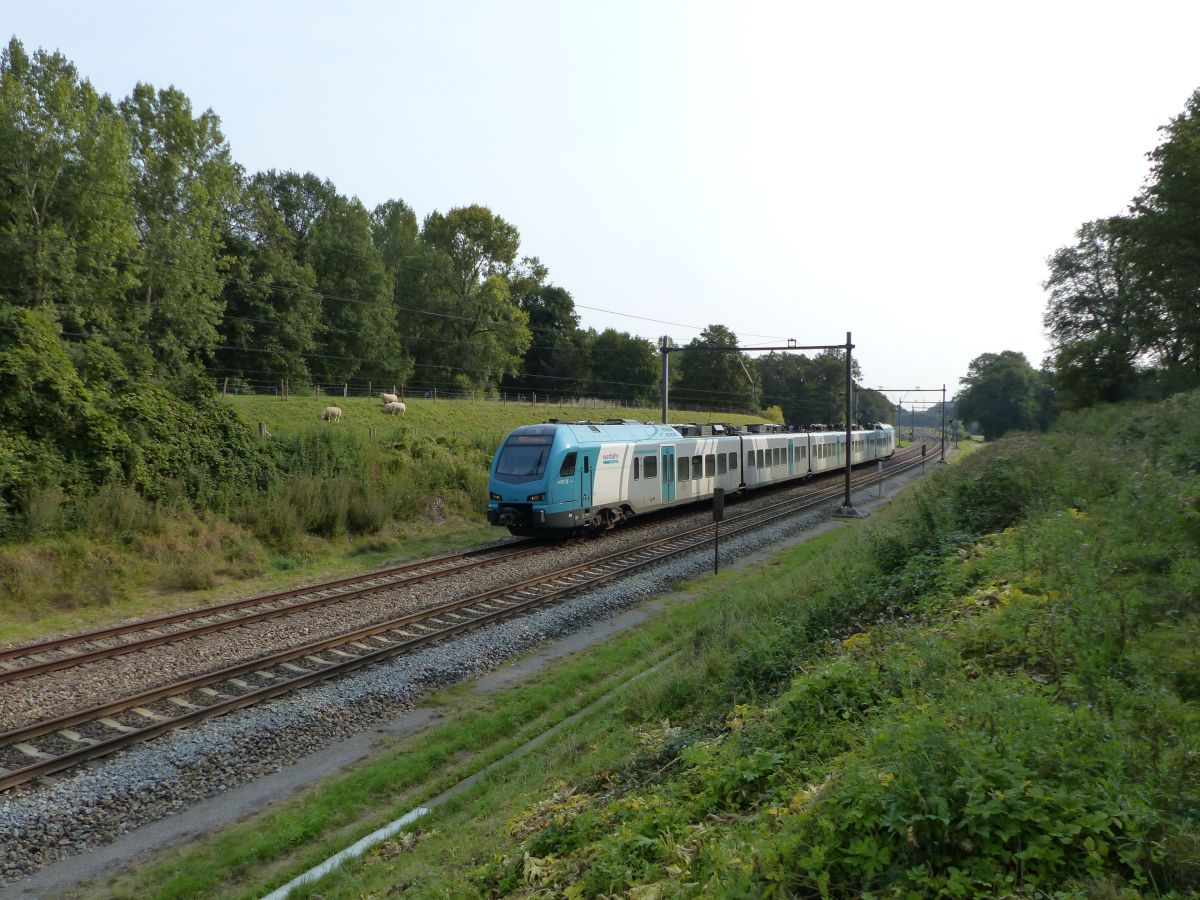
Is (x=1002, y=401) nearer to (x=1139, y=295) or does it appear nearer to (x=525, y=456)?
(x=1139, y=295)

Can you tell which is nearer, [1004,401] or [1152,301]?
[1152,301]

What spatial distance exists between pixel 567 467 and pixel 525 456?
1189 millimetres

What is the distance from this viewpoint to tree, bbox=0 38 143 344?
90.8 feet

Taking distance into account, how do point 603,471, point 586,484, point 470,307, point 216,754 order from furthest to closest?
point 470,307
point 603,471
point 586,484
point 216,754

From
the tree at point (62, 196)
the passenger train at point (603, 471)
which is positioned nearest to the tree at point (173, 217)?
the tree at point (62, 196)

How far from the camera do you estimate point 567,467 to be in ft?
65.3

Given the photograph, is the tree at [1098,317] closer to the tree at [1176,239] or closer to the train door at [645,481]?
the tree at [1176,239]

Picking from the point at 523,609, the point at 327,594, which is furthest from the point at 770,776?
the point at 327,594

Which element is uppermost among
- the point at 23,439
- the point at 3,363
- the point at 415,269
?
the point at 415,269

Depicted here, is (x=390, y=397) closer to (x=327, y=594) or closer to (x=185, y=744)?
(x=327, y=594)

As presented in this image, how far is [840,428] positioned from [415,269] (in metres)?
33.6

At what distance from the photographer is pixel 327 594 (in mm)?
15023

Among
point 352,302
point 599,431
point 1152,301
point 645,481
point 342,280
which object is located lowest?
point 645,481

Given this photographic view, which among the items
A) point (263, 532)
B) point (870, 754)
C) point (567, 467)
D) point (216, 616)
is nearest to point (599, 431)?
point (567, 467)
